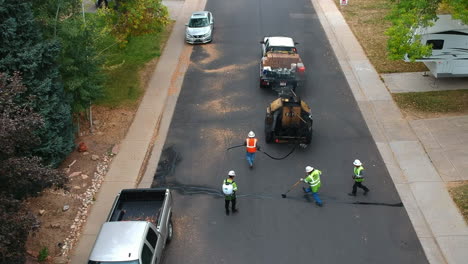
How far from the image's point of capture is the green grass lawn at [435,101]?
2072 cm

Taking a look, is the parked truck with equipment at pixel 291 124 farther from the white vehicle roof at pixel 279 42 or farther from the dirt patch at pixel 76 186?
the white vehicle roof at pixel 279 42

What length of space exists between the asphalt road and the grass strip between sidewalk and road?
235 centimetres

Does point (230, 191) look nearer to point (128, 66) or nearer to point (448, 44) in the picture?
point (448, 44)

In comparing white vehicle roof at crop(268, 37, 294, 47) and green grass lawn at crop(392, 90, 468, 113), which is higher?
white vehicle roof at crop(268, 37, 294, 47)

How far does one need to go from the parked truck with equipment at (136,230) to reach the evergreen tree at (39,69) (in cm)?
370

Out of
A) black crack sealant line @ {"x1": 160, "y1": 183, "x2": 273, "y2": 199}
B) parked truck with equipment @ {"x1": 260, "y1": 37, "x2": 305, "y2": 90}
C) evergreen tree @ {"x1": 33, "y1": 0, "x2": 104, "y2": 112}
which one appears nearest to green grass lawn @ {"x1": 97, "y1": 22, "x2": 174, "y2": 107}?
evergreen tree @ {"x1": 33, "y1": 0, "x2": 104, "y2": 112}

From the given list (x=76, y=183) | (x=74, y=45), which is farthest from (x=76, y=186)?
(x=74, y=45)

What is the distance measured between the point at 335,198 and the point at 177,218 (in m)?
5.20

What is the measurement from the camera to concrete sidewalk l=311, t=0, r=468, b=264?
14.1 metres

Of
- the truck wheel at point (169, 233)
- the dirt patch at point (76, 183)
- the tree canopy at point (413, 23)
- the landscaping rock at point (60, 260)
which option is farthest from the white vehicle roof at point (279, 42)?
the landscaping rock at point (60, 260)

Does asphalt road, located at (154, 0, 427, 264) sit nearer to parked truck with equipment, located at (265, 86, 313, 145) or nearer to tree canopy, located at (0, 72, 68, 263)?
parked truck with equipment, located at (265, 86, 313, 145)

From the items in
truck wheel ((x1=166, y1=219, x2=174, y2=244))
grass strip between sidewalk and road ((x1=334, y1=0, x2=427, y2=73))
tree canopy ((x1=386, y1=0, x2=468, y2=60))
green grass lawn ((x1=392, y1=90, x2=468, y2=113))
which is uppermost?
tree canopy ((x1=386, y1=0, x2=468, y2=60))

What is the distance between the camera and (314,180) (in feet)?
49.6

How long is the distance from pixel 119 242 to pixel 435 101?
50.8 ft
